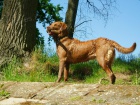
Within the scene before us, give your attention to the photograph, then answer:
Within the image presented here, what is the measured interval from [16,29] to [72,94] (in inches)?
201

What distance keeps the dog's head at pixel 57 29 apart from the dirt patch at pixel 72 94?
3.82 ft

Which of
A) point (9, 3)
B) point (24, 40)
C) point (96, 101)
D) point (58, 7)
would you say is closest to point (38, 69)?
point (24, 40)

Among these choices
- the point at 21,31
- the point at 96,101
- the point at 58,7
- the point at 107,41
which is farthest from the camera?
the point at 58,7

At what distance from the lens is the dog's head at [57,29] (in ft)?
20.5

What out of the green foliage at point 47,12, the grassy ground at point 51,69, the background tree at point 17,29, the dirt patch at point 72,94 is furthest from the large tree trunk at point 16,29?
the green foliage at point 47,12

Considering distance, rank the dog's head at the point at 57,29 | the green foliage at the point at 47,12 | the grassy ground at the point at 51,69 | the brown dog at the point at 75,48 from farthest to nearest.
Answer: the green foliage at the point at 47,12, the grassy ground at the point at 51,69, the dog's head at the point at 57,29, the brown dog at the point at 75,48

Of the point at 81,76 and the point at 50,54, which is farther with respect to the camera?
the point at 50,54

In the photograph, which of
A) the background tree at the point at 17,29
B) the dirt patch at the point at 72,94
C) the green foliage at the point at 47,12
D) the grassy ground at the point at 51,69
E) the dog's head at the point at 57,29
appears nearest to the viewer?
the dirt patch at the point at 72,94

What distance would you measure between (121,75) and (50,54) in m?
2.40

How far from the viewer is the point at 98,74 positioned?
29.7ft

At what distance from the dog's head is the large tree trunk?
3432 millimetres

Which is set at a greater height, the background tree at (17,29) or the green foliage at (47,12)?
the green foliage at (47,12)

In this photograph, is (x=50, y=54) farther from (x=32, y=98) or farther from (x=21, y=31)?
(x=32, y=98)

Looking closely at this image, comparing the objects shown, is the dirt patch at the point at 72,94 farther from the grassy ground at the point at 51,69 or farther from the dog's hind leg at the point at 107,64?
the grassy ground at the point at 51,69
